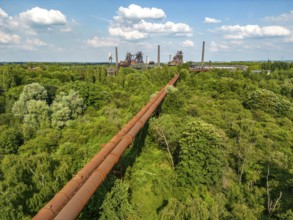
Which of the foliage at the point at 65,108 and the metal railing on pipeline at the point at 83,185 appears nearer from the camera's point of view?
the metal railing on pipeline at the point at 83,185

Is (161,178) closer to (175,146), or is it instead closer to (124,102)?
(175,146)

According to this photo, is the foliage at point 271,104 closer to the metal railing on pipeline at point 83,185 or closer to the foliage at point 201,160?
the foliage at point 201,160

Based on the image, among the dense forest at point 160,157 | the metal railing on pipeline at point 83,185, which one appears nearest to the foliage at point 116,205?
the dense forest at point 160,157

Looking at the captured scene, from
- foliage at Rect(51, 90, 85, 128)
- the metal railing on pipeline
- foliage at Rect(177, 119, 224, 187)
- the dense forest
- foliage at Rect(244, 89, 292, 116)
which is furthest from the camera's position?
foliage at Rect(244, 89, 292, 116)

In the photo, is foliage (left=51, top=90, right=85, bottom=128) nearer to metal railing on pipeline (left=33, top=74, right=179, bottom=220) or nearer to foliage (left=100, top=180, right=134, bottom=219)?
metal railing on pipeline (left=33, top=74, right=179, bottom=220)

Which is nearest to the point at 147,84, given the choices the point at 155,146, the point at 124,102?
the point at 124,102

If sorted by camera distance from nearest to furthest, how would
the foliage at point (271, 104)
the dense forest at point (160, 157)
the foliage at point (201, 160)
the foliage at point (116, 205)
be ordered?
the foliage at point (116, 205) → the dense forest at point (160, 157) → the foliage at point (201, 160) → the foliage at point (271, 104)

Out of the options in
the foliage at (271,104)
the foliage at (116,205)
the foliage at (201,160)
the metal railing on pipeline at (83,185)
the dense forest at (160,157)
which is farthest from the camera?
the foliage at (271,104)

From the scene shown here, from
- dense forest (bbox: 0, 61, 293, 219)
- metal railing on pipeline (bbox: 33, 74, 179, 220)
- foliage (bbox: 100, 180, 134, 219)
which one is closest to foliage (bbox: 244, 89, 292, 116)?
dense forest (bbox: 0, 61, 293, 219)
